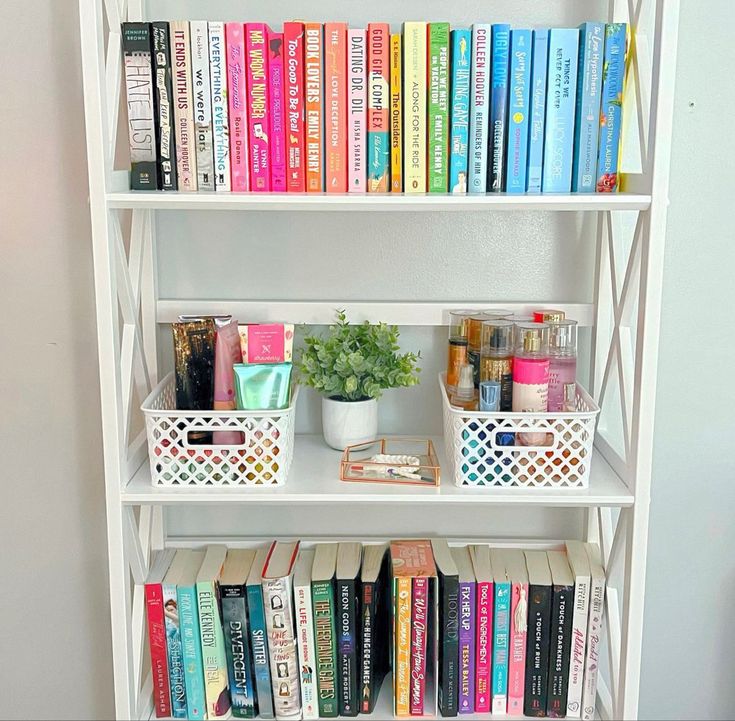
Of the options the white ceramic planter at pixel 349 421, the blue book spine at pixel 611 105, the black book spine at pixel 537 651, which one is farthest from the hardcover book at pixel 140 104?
the black book spine at pixel 537 651

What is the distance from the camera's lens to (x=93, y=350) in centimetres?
152

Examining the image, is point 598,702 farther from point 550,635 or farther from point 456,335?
point 456,335

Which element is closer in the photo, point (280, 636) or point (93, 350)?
point (280, 636)

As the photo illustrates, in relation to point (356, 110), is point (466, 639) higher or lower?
lower

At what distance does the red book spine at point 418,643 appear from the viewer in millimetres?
1330

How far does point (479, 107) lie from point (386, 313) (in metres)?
0.39

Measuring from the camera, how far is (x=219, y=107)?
123cm

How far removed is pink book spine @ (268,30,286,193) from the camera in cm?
121

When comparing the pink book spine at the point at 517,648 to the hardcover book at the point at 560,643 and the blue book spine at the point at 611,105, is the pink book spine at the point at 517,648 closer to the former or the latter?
the hardcover book at the point at 560,643

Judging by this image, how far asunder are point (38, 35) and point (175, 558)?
0.91 metres

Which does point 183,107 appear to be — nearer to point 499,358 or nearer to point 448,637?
point 499,358

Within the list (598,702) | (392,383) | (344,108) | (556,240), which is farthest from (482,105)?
(598,702)

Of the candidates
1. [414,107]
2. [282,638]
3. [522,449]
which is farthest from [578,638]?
[414,107]

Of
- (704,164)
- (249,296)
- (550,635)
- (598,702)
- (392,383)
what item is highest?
(704,164)
